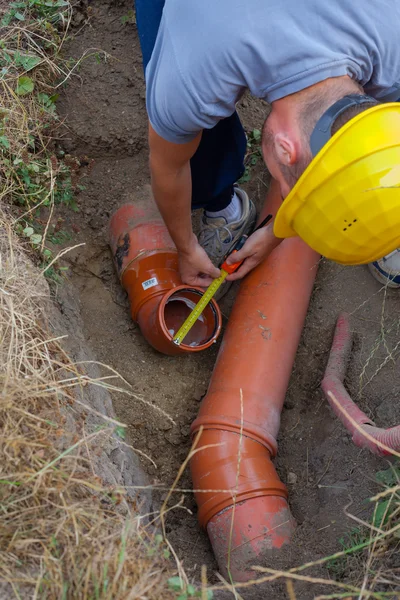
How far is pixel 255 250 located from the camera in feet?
7.22

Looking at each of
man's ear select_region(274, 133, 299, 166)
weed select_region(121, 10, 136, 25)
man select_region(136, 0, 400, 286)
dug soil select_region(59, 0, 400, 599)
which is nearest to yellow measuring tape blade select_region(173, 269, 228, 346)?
dug soil select_region(59, 0, 400, 599)

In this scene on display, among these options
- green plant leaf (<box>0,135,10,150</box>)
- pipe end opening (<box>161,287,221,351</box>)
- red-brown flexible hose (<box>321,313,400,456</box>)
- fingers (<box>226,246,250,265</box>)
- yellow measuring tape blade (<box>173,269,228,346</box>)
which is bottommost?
red-brown flexible hose (<box>321,313,400,456</box>)

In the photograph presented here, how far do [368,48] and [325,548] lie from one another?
54.2 inches

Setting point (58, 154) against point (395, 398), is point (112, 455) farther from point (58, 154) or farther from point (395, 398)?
point (58, 154)

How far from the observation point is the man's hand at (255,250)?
2.15 metres

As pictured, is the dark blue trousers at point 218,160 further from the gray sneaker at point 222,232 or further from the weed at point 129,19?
the weed at point 129,19

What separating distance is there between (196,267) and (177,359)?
451 millimetres

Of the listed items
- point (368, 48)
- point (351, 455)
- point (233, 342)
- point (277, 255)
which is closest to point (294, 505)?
point (351, 455)

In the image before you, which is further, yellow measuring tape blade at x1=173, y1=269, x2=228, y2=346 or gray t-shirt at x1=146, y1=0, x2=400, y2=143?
yellow measuring tape blade at x1=173, y1=269, x2=228, y2=346

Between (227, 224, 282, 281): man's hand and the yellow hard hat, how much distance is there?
2.03ft

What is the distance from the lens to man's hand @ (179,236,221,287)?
7.09 ft

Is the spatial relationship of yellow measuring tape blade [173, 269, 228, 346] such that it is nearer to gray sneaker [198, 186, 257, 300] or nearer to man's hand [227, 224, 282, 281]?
man's hand [227, 224, 282, 281]

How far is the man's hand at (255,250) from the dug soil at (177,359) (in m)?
0.34

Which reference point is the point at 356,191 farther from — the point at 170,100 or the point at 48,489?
the point at 48,489
